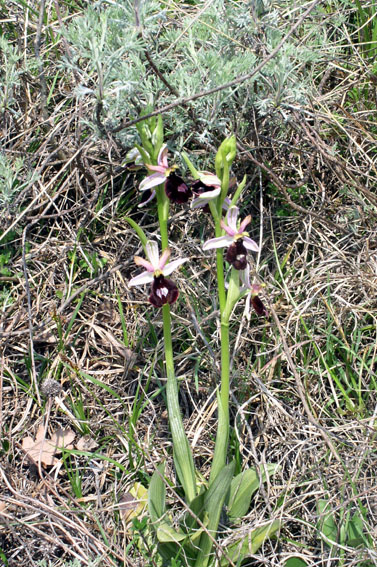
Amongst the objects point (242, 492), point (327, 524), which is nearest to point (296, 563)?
point (327, 524)

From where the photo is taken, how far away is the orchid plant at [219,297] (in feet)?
6.48

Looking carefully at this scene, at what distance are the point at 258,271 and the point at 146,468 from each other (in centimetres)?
97

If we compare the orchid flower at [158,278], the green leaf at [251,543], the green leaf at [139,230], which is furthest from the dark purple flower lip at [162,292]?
the green leaf at [251,543]

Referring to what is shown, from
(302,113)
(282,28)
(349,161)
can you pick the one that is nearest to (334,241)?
(349,161)

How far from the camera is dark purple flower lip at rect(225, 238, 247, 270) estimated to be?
1971 mm

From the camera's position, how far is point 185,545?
2.02 meters

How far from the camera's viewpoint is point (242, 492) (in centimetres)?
215

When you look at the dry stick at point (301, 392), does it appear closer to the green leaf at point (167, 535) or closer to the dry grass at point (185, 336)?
the dry grass at point (185, 336)

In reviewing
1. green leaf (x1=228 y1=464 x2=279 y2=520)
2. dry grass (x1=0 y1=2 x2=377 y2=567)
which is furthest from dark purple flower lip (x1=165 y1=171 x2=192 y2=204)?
green leaf (x1=228 y1=464 x2=279 y2=520)

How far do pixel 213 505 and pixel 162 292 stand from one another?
74 cm

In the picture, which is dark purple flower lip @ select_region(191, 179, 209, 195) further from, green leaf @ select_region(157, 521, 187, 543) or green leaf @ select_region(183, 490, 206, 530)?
green leaf @ select_region(157, 521, 187, 543)

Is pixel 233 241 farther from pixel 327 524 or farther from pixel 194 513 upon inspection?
pixel 327 524

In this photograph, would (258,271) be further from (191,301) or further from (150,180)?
(150,180)

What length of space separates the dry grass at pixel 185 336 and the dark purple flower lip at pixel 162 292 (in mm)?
487
